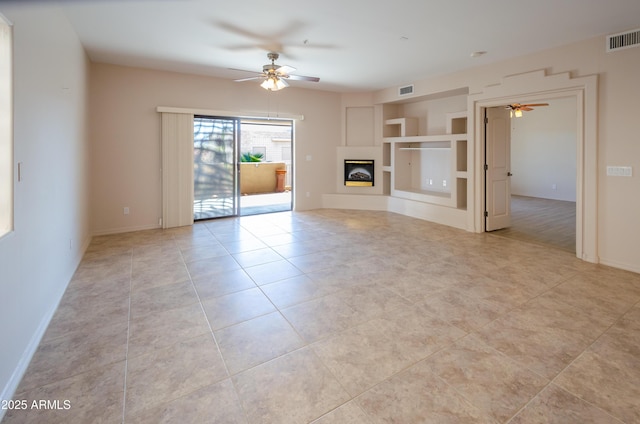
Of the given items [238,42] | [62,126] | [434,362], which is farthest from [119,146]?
[434,362]

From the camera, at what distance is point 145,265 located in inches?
157

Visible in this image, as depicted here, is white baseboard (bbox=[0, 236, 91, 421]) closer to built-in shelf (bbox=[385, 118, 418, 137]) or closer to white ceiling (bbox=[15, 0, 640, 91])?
white ceiling (bbox=[15, 0, 640, 91])

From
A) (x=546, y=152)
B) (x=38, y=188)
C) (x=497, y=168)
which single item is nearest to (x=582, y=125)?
(x=497, y=168)

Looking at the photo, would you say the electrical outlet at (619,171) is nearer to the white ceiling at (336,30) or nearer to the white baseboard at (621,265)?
the white baseboard at (621,265)

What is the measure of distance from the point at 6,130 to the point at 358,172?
6532 mm

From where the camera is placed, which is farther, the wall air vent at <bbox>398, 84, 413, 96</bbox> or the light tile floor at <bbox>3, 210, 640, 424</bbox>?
the wall air vent at <bbox>398, 84, 413, 96</bbox>

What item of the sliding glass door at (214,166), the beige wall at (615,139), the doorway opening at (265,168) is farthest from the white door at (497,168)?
the sliding glass door at (214,166)

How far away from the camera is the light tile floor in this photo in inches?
68.4

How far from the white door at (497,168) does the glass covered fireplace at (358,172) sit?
2.78 metres

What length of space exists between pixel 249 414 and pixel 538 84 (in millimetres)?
5199

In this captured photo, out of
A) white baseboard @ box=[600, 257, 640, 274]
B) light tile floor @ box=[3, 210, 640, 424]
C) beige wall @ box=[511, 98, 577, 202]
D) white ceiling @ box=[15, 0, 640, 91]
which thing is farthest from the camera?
beige wall @ box=[511, 98, 577, 202]

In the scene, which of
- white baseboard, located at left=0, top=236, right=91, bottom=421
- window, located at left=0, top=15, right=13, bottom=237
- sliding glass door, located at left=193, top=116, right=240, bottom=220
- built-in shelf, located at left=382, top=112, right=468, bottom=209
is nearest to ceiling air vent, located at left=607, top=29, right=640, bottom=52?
built-in shelf, located at left=382, top=112, right=468, bottom=209

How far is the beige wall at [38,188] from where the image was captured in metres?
1.96

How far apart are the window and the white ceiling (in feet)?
3.21
